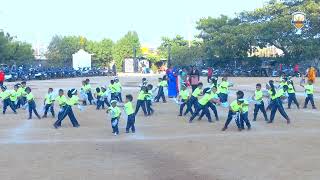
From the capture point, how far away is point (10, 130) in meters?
16.5

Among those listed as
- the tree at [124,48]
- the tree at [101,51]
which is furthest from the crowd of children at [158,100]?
the tree at [101,51]

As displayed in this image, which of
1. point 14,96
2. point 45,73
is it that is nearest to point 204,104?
point 14,96

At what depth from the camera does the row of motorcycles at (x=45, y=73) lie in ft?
147

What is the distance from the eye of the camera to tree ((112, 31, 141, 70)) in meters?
77.7

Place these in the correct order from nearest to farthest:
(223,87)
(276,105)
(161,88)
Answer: (276,105) < (223,87) < (161,88)

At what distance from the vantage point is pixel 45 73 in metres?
51.4

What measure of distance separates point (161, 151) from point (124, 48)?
215 ft

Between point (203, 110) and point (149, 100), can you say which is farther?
point (149, 100)

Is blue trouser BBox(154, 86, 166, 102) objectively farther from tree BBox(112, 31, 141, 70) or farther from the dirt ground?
tree BBox(112, 31, 141, 70)

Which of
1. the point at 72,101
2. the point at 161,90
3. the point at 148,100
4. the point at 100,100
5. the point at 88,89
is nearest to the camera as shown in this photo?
the point at 72,101

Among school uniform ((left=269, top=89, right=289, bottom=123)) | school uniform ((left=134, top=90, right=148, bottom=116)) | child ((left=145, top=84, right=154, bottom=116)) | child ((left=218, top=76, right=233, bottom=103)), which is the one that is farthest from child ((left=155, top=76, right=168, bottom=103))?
school uniform ((left=269, top=89, right=289, bottom=123))

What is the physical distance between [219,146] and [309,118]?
262 inches

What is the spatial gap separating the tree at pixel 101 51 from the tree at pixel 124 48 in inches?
33.4

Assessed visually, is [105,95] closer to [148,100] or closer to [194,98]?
[148,100]
